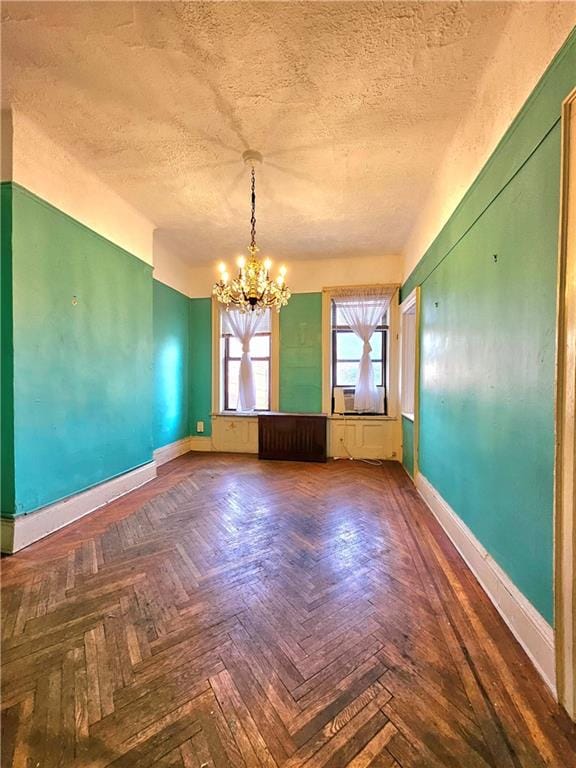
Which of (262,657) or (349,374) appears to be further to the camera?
(349,374)

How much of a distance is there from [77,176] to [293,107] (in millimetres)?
2051

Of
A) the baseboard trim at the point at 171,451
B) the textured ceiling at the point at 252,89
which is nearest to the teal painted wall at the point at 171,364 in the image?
the baseboard trim at the point at 171,451

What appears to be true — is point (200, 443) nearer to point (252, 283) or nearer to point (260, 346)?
point (260, 346)

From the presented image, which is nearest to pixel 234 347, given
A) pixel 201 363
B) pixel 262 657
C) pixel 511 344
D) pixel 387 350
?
pixel 201 363

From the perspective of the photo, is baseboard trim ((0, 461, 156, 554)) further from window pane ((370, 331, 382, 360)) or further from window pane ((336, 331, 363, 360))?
window pane ((370, 331, 382, 360))

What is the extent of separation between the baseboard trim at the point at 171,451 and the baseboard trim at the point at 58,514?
2.73 feet

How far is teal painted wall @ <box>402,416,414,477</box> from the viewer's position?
156 inches

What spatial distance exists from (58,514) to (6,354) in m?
1.39

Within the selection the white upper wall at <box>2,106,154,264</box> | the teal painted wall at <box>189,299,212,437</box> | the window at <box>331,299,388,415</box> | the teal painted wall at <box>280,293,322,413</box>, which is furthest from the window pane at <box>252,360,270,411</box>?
the white upper wall at <box>2,106,154,264</box>

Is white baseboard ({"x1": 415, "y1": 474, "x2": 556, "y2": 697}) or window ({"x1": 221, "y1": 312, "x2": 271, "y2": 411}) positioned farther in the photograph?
window ({"x1": 221, "y1": 312, "x2": 271, "y2": 411})

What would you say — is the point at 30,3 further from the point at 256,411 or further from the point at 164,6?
the point at 256,411

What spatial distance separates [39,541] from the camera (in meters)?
2.44

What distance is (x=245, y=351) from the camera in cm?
528

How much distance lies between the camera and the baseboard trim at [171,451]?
449 cm
